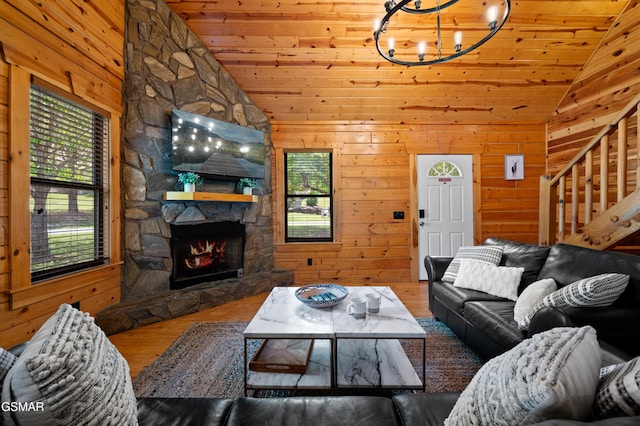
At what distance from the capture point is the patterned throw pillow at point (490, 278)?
2172 mm

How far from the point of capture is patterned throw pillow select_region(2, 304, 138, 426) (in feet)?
1.90

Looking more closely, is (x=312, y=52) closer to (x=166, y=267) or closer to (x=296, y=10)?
(x=296, y=10)

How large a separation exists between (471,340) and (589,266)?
90cm

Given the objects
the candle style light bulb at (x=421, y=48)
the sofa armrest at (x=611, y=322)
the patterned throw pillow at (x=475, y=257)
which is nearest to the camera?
the sofa armrest at (x=611, y=322)

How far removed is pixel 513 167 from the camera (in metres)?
4.35

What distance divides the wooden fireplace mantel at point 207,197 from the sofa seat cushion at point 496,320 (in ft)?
9.06

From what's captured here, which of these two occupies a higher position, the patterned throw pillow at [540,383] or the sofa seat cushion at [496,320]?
the patterned throw pillow at [540,383]

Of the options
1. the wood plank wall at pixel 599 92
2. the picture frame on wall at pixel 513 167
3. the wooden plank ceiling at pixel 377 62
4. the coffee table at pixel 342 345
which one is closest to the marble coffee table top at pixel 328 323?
the coffee table at pixel 342 345

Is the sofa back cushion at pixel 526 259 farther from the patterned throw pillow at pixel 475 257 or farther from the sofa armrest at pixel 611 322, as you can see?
the sofa armrest at pixel 611 322

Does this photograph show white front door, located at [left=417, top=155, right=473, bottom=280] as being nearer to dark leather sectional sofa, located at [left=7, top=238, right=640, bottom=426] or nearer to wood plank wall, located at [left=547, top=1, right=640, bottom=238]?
wood plank wall, located at [left=547, top=1, right=640, bottom=238]

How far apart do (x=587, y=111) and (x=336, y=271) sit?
13.7 ft

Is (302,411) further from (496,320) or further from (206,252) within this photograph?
(206,252)

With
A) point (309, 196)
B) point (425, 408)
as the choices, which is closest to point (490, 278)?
point (425, 408)

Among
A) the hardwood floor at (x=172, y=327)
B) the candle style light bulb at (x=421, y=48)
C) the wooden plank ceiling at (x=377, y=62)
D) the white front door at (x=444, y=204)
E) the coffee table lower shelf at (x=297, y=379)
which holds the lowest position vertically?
the hardwood floor at (x=172, y=327)
